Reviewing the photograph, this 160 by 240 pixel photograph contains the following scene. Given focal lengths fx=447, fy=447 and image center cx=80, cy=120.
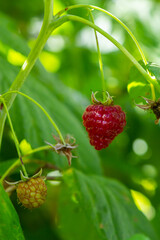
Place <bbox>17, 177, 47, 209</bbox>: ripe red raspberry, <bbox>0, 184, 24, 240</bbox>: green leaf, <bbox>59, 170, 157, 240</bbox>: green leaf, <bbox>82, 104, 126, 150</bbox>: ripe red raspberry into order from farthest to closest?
1. <bbox>59, 170, 157, 240</bbox>: green leaf
2. <bbox>82, 104, 126, 150</bbox>: ripe red raspberry
3. <bbox>17, 177, 47, 209</bbox>: ripe red raspberry
4. <bbox>0, 184, 24, 240</bbox>: green leaf

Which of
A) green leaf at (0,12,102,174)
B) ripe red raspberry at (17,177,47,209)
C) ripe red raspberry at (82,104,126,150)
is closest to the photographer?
ripe red raspberry at (17,177,47,209)

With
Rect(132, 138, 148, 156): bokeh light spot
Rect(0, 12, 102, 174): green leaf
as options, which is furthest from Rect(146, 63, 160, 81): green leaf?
Rect(132, 138, 148, 156): bokeh light spot

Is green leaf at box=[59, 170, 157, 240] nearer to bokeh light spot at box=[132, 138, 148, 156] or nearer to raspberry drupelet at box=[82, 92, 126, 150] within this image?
raspberry drupelet at box=[82, 92, 126, 150]

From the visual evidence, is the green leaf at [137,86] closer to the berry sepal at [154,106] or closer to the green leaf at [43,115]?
the berry sepal at [154,106]

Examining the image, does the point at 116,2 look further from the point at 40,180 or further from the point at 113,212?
the point at 40,180

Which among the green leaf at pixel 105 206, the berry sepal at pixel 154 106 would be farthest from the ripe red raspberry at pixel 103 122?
the green leaf at pixel 105 206

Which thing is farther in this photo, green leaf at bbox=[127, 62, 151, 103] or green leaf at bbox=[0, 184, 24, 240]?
green leaf at bbox=[127, 62, 151, 103]

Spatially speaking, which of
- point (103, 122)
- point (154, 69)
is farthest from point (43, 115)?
point (154, 69)
